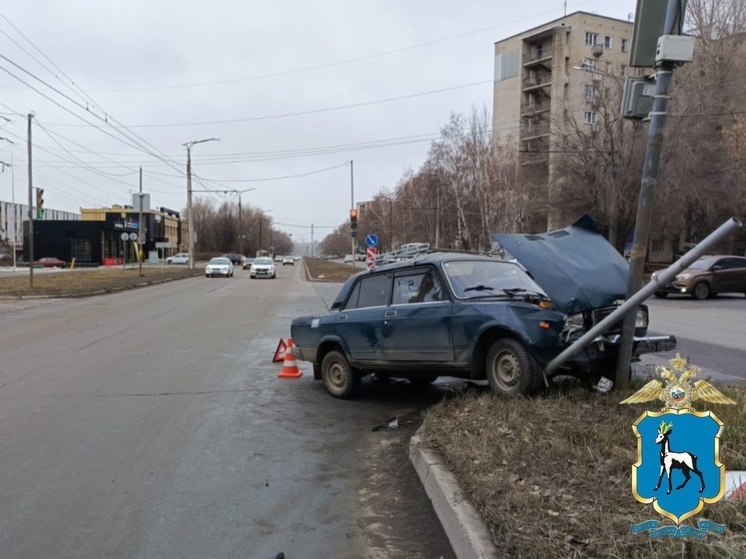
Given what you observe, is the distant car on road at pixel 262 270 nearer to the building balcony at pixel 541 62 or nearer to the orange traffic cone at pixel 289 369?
the orange traffic cone at pixel 289 369

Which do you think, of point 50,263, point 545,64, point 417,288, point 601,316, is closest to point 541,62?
point 545,64

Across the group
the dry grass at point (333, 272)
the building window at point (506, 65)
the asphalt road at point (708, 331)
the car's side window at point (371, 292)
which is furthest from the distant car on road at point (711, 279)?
the building window at point (506, 65)

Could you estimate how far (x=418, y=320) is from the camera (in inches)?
261

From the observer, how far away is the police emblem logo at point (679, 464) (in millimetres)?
2611

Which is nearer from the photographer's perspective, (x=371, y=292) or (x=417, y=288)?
(x=417, y=288)

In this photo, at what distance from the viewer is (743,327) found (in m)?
13.7

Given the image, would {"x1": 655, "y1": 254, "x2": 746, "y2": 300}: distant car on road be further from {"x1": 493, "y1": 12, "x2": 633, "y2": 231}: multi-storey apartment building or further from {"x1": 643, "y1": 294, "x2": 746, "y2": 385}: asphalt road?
{"x1": 493, "y1": 12, "x2": 633, "y2": 231}: multi-storey apartment building

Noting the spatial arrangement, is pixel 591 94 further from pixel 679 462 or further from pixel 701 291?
pixel 679 462

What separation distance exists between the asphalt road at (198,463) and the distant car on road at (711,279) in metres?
16.8

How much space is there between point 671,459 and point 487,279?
4006 millimetres

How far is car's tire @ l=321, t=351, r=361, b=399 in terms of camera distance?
7.56 metres

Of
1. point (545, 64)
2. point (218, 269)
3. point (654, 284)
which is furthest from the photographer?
point (545, 64)

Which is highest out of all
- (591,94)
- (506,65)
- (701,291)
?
(506,65)

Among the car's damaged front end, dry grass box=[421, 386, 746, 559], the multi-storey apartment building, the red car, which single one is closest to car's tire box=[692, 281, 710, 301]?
the car's damaged front end
